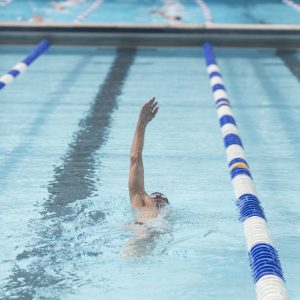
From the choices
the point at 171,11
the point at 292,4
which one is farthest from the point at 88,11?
the point at 292,4

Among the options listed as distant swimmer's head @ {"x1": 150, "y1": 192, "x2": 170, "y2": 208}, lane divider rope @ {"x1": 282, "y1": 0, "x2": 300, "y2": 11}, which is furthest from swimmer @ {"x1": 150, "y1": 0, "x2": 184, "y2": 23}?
distant swimmer's head @ {"x1": 150, "y1": 192, "x2": 170, "y2": 208}

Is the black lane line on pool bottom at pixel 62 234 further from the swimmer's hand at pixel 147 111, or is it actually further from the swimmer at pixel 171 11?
the swimmer at pixel 171 11

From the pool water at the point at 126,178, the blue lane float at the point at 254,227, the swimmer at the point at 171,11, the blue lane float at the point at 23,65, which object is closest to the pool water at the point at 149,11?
the swimmer at the point at 171,11

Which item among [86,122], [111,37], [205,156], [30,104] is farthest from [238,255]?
[111,37]

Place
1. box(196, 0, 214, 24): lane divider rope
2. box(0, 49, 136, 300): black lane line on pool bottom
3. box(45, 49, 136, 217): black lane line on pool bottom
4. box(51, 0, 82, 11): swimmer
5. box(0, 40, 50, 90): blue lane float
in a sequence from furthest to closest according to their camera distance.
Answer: box(51, 0, 82, 11): swimmer, box(196, 0, 214, 24): lane divider rope, box(0, 40, 50, 90): blue lane float, box(45, 49, 136, 217): black lane line on pool bottom, box(0, 49, 136, 300): black lane line on pool bottom

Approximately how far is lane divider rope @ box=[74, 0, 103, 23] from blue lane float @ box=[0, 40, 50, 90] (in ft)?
7.95

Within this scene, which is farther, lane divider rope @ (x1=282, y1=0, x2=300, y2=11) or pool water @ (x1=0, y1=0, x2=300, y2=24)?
lane divider rope @ (x1=282, y1=0, x2=300, y2=11)

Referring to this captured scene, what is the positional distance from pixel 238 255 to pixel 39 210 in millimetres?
979

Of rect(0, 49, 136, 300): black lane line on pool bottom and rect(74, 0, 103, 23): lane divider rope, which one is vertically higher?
rect(0, 49, 136, 300): black lane line on pool bottom

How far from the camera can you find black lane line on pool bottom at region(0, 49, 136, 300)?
2.94 meters

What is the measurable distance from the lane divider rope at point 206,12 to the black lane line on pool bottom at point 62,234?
5549 mm

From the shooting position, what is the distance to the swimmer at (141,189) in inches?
137

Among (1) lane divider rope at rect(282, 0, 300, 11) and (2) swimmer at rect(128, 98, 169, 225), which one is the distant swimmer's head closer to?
(2) swimmer at rect(128, 98, 169, 225)

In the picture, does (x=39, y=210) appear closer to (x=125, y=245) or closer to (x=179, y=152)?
(x=125, y=245)
